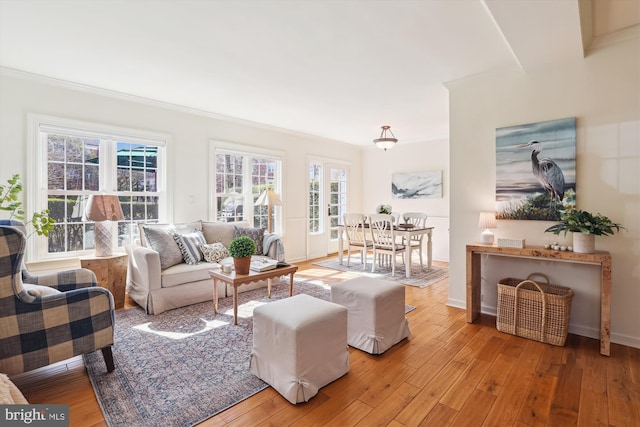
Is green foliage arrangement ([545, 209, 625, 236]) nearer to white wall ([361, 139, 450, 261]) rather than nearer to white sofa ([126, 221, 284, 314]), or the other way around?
white sofa ([126, 221, 284, 314])

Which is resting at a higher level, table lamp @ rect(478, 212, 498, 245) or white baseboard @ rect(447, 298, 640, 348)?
table lamp @ rect(478, 212, 498, 245)

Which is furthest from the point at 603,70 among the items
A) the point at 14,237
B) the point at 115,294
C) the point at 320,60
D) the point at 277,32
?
the point at 115,294

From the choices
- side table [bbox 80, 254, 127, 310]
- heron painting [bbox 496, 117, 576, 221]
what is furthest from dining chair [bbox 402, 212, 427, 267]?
side table [bbox 80, 254, 127, 310]

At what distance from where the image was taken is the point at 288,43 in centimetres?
260

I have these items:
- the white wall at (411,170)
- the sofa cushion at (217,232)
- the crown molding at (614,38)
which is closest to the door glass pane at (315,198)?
the white wall at (411,170)

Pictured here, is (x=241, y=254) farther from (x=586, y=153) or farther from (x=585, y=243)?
(x=586, y=153)

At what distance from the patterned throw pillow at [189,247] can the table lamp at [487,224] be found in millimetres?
3239

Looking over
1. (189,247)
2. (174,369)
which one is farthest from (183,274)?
(174,369)

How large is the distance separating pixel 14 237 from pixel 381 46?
2922mm

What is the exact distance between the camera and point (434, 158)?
6391 millimetres

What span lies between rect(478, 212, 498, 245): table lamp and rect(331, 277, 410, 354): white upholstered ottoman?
44.2 inches

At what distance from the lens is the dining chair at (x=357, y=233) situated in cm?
527

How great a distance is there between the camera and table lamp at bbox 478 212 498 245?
3042 millimetres

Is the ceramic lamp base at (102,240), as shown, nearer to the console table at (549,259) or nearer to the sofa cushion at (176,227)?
the sofa cushion at (176,227)
